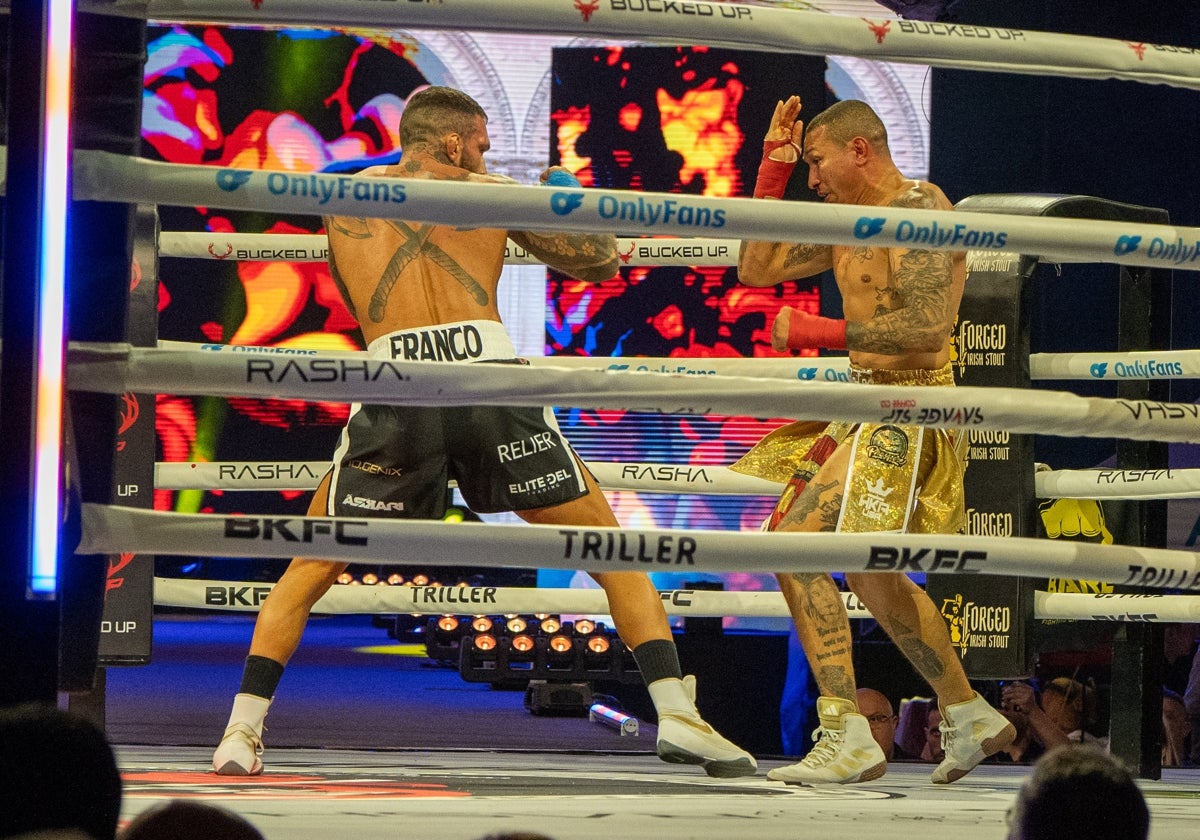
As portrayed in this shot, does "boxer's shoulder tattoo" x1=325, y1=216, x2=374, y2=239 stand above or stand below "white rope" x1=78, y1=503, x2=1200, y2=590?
above

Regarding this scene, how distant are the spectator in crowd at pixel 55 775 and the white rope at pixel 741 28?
0.88 m

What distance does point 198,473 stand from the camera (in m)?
3.78

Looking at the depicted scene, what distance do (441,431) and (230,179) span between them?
40.6 inches

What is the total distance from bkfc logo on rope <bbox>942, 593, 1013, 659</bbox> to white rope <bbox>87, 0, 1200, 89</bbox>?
5.08ft

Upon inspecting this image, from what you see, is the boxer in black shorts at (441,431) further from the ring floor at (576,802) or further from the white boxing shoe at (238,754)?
the ring floor at (576,802)

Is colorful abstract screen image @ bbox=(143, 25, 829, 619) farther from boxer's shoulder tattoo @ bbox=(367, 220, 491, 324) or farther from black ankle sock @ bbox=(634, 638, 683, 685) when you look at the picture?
black ankle sock @ bbox=(634, 638, 683, 685)

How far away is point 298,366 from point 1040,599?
2.22 meters

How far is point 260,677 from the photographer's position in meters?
2.74

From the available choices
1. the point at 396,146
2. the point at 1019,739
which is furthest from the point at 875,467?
the point at 396,146

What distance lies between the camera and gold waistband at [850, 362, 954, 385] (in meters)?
3.11

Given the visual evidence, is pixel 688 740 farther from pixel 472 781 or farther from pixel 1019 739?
pixel 1019 739

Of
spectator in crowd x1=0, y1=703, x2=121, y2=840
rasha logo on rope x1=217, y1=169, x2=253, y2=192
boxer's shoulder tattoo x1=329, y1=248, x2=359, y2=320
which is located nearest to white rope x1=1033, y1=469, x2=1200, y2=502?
boxer's shoulder tattoo x1=329, y1=248, x2=359, y2=320

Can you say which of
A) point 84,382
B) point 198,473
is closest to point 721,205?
point 84,382

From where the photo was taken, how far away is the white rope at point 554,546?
6.07 ft
